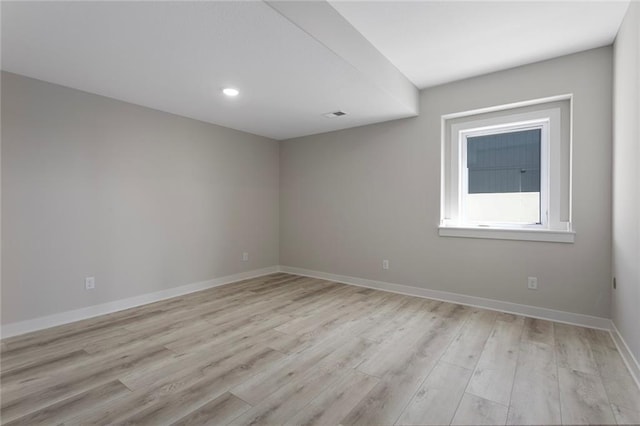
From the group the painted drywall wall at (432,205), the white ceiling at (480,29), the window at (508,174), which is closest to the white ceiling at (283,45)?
the white ceiling at (480,29)

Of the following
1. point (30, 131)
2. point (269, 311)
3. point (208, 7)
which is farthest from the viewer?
point (269, 311)

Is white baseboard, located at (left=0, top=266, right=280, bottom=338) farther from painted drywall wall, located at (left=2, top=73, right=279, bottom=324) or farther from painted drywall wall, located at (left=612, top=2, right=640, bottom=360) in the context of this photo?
painted drywall wall, located at (left=612, top=2, right=640, bottom=360)

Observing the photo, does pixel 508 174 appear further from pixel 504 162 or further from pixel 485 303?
pixel 485 303

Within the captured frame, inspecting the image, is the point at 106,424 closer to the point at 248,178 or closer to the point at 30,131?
the point at 30,131

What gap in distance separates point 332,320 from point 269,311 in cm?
71

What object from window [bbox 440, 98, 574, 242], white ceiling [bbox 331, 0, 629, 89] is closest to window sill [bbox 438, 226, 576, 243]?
window [bbox 440, 98, 574, 242]

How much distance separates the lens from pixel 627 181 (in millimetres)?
2170

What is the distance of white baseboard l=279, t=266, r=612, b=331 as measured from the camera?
2791 millimetres

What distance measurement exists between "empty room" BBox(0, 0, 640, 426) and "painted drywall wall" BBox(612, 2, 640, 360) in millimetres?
36

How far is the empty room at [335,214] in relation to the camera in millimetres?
1822

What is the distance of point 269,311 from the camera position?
3215 millimetres

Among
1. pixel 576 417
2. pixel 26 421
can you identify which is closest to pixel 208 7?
pixel 26 421

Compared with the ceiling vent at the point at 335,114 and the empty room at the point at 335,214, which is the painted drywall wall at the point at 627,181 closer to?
the empty room at the point at 335,214

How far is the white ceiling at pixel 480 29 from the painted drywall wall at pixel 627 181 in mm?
239
